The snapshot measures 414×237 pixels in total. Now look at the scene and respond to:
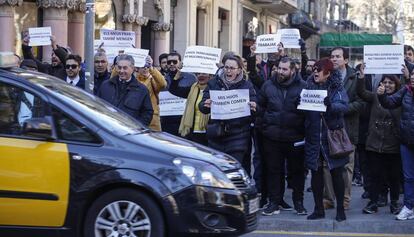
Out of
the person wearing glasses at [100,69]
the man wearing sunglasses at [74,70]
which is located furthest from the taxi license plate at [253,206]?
the man wearing sunglasses at [74,70]

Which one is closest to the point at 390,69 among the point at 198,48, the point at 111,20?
the point at 198,48

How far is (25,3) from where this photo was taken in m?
17.1

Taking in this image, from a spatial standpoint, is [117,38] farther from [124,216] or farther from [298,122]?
[124,216]

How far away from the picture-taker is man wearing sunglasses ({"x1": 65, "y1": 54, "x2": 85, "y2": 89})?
408 inches

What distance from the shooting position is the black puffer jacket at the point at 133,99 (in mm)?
8961

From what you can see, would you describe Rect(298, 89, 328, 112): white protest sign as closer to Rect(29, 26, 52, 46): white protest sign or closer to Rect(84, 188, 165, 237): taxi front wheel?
Rect(84, 188, 165, 237): taxi front wheel

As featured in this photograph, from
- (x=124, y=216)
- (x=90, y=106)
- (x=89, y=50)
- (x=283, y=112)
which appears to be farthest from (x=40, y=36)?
(x=124, y=216)

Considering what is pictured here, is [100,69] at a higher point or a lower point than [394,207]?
higher

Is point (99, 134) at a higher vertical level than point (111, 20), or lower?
lower

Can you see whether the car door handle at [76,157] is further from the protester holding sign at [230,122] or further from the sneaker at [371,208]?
the sneaker at [371,208]

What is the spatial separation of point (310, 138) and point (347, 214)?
1.16 metres

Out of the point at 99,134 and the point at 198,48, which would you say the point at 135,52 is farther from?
the point at 99,134

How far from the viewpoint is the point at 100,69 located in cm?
1048

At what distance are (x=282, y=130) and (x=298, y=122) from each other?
212 mm
